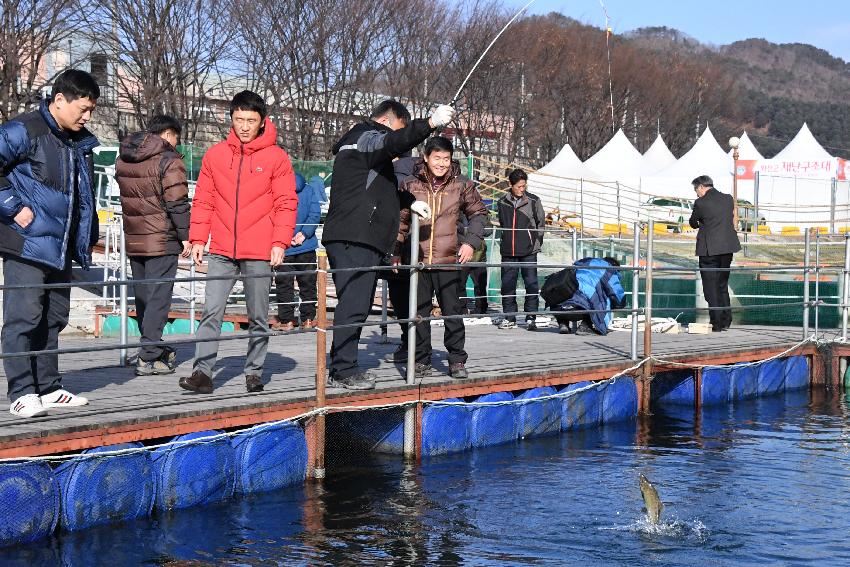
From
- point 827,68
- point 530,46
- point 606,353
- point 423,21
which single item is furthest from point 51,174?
point 827,68

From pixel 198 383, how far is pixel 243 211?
3.85 feet

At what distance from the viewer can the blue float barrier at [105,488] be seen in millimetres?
6934

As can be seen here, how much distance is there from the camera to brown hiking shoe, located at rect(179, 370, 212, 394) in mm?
8414

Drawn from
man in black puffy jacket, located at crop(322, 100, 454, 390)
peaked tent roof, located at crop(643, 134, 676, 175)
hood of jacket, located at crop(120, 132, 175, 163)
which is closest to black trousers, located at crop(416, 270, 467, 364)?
man in black puffy jacket, located at crop(322, 100, 454, 390)

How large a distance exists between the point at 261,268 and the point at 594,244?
58.7 feet

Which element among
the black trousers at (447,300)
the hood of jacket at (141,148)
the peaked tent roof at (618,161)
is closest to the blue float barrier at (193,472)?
the black trousers at (447,300)

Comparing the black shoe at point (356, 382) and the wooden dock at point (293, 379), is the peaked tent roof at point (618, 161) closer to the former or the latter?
the wooden dock at point (293, 379)

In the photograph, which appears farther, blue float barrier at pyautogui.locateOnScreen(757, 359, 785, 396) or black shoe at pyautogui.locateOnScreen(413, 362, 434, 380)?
blue float barrier at pyautogui.locateOnScreen(757, 359, 785, 396)

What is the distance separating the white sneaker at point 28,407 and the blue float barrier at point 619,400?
541 cm

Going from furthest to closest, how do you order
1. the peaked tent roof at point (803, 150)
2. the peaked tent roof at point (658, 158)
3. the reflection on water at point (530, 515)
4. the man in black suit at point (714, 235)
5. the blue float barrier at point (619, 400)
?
the peaked tent roof at point (803, 150), the peaked tent roof at point (658, 158), the man in black suit at point (714, 235), the blue float barrier at point (619, 400), the reflection on water at point (530, 515)

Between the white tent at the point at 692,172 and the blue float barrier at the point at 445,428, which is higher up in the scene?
the white tent at the point at 692,172

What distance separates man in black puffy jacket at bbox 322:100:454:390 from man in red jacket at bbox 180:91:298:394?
1.57 feet

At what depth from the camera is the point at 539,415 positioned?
34.5ft

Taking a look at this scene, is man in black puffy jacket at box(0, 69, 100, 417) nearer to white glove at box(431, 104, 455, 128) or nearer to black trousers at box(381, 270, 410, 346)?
white glove at box(431, 104, 455, 128)
